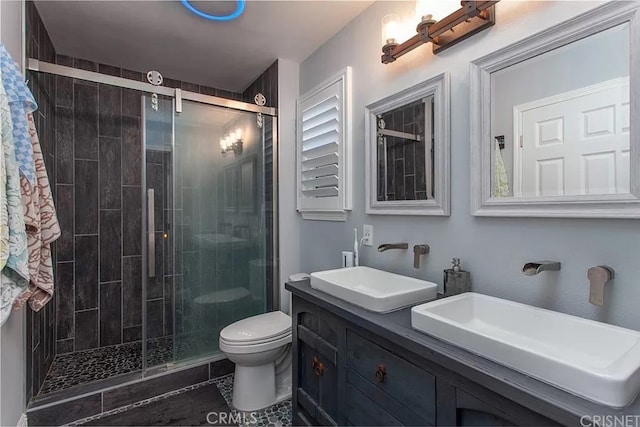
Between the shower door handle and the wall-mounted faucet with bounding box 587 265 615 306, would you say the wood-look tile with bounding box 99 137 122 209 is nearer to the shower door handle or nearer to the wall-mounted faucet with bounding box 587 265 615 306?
the shower door handle

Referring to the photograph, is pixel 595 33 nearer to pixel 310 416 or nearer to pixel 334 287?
pixel 334 287

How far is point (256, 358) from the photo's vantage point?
1835 mm

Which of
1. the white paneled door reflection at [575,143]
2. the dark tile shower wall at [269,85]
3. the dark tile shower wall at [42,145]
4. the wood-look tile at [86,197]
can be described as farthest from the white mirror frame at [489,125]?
the wood-look tile at [86,197]

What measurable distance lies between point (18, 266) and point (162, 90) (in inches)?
52.4

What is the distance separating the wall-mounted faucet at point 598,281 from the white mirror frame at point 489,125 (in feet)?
0.55

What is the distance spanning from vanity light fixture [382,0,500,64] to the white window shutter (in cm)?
42

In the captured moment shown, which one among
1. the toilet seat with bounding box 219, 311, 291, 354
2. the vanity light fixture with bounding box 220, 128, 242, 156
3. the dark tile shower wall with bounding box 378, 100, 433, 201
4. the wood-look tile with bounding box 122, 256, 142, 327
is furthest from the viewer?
Result: the wood-look tile with bounding box 122, 256, 142, 327

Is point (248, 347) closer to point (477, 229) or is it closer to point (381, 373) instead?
point (381, 373)

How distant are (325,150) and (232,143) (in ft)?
2.28

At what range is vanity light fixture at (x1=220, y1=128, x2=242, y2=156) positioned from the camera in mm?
2248

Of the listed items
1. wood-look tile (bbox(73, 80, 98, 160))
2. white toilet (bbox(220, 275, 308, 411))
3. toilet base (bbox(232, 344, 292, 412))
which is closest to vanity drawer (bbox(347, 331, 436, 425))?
white toilet (bbox(220, 275, 308, 411))

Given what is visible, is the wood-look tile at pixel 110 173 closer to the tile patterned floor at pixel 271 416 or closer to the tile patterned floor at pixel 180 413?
the tile patterned floor at pixel 180 413

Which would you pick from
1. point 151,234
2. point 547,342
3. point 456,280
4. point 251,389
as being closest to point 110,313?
point 151,234

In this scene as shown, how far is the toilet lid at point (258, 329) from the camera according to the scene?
1.83 meters
